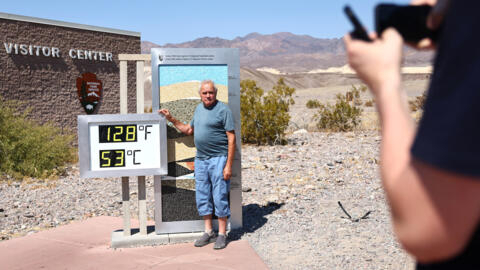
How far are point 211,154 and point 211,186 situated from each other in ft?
1.38

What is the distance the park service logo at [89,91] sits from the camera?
623 inches

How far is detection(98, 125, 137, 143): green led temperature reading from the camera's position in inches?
212

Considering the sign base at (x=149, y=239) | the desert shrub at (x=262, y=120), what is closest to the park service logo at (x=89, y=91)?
the desert shrub at (x=262, y=120)

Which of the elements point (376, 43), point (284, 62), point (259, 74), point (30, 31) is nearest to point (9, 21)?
point (30, 31)

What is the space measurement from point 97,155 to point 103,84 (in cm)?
1158

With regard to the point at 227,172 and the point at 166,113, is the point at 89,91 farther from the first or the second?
the point at 227,172

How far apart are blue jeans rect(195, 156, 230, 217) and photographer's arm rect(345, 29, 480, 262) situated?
173 inches

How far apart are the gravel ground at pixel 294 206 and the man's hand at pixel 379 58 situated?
13.0ft

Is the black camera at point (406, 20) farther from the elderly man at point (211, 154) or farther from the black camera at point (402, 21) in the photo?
the elderly man at point (211, 154)

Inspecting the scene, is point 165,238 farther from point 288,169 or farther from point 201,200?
point 288,169

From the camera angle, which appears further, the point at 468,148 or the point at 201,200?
the point at 201,200

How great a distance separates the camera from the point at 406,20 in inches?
40.7

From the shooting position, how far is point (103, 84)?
16.4 metres

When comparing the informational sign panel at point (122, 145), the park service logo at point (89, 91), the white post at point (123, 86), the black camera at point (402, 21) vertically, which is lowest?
the informational sign panel at point (122, 145)
